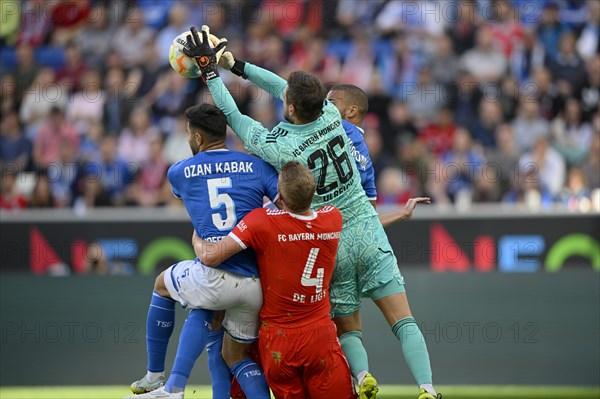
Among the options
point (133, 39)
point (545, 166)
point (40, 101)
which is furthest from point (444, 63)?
point (40, 101)

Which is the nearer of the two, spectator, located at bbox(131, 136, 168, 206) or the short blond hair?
the short blond hair

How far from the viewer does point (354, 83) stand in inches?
620

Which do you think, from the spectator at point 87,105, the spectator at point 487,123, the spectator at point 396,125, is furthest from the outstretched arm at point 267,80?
the spectator at point 87,105

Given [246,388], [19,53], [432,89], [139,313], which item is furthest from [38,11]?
[246,388]

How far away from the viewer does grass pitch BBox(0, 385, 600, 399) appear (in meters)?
10.6

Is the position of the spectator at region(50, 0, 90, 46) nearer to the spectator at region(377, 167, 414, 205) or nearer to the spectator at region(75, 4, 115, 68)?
the spectator at region(75, 4, 115, 68)

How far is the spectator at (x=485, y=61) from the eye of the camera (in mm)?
15633

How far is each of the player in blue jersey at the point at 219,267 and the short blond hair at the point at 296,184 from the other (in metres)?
0.42

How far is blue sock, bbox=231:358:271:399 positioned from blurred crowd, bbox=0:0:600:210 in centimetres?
641

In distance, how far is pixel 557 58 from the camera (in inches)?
615

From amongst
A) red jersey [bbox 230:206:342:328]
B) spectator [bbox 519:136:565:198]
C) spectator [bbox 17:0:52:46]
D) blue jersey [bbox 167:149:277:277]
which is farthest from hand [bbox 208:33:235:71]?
spectator [bbox 17:0:52:46]

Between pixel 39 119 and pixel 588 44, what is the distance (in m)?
8.29

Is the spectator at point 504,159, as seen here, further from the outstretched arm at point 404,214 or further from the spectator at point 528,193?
the outstretched arm at point 404,214

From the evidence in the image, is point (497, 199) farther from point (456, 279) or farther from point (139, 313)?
point (139, 313)
